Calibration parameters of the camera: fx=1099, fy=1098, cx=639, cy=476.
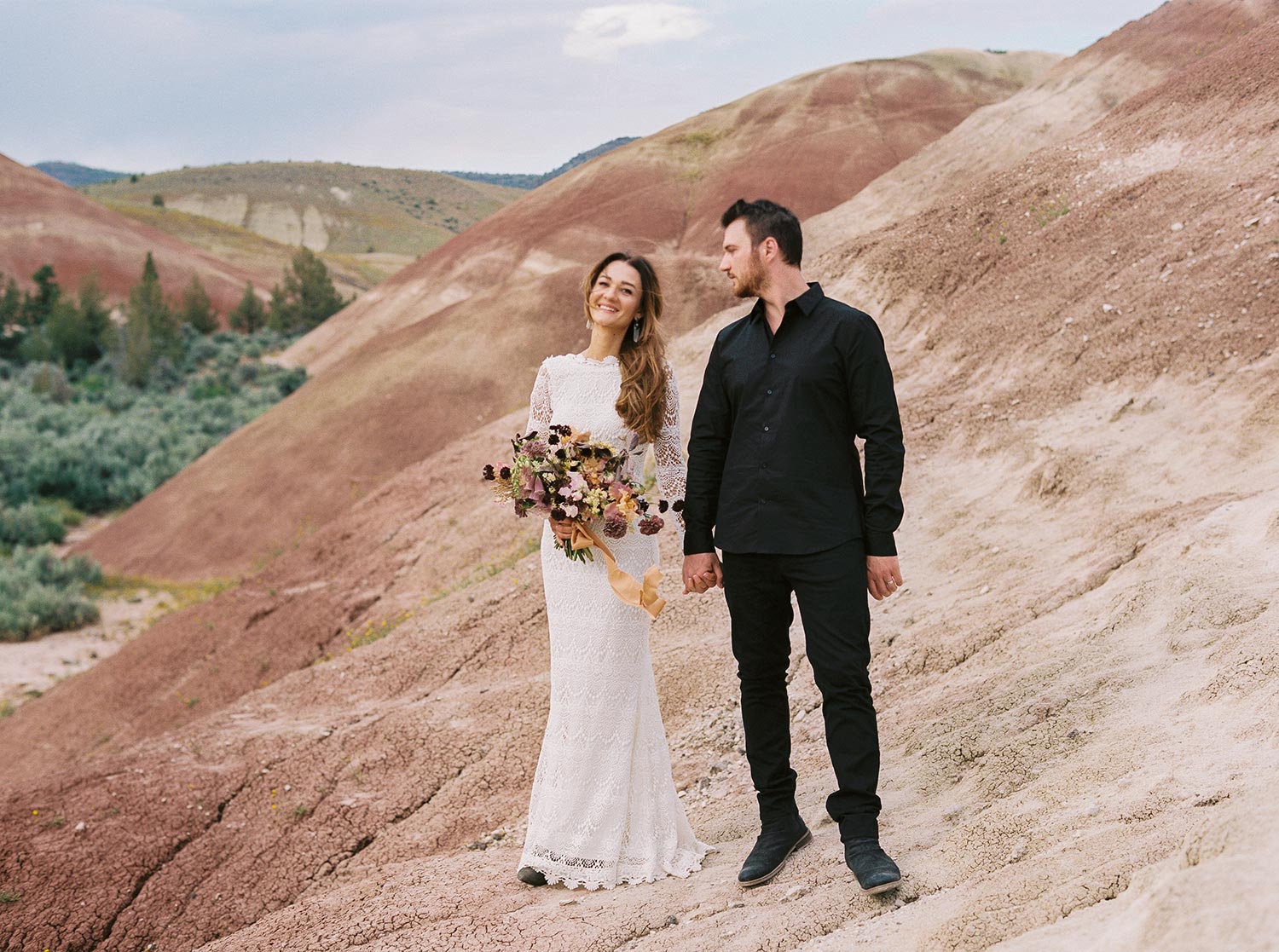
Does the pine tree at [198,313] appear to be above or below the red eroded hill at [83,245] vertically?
below

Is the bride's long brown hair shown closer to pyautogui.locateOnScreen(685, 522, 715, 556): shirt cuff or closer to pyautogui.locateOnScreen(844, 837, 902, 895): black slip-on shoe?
pyautogui.locateOnScreen(685, 522, 715, 556): shirt cuff

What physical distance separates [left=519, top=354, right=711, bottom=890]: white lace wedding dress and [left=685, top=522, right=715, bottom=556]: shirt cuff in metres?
0.35

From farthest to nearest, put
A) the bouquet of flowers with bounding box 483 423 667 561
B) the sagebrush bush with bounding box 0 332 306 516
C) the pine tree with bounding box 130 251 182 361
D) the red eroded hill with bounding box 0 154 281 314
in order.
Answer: the red eroded hill with bounding box 0 154 281 314, the pine tree with bounding box 130 251 182 361, the sagebrush bush with bounding box 0 332 306 516, the bouquet of flowers with bounding box 483 423 667 561

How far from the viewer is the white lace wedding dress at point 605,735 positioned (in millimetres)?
4402

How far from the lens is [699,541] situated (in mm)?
4125

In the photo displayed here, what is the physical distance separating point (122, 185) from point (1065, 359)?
132 m

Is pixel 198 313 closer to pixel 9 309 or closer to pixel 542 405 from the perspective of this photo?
pixel 9 309

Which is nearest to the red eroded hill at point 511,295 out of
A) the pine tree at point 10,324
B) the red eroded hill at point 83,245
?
the pine tree at point 10,324

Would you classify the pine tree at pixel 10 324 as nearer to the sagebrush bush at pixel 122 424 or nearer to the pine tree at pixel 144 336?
the pine tree at pixel 144 336

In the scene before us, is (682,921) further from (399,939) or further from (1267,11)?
(1267,11)

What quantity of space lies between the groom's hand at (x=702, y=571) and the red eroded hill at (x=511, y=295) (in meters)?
15.8

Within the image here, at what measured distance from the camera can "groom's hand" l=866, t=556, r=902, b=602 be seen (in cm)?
378

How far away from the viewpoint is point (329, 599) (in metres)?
13.1

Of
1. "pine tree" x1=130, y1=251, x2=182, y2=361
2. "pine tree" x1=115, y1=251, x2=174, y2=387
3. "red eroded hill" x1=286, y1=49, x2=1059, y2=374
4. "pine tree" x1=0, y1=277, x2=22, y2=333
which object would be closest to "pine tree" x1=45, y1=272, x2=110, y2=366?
"pine tree" x1=115, y1=251, x2=174, y2=387
